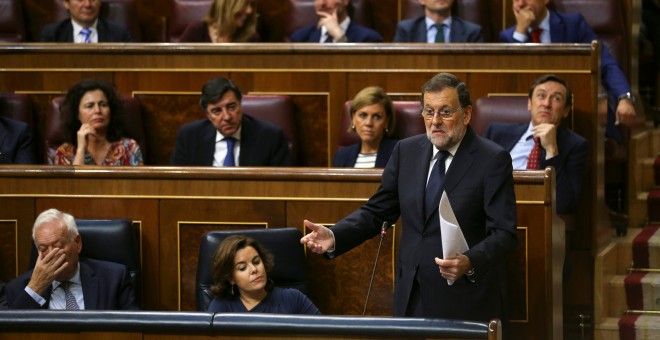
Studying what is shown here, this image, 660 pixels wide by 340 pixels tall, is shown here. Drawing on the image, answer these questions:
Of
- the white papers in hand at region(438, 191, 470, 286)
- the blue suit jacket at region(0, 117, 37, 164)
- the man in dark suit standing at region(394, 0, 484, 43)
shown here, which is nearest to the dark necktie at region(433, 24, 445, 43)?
the man in dark suit standing at region(394, 0, 484, 43)

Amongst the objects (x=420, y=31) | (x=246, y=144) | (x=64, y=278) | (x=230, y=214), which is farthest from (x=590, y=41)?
(x=64, y=278)

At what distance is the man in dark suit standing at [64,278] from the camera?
231 cm

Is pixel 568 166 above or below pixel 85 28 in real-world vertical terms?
below

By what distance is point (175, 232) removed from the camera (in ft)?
8.08

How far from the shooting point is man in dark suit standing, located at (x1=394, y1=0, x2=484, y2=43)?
130 inches

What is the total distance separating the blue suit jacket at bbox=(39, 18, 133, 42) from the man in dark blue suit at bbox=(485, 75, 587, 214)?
125 cm

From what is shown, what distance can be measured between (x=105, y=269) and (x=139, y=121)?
0.78 m

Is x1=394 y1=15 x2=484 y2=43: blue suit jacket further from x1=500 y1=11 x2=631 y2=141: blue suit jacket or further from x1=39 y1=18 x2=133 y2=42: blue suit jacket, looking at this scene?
x1=39 y1=18 x2=133 y2=42: blue suit jacket

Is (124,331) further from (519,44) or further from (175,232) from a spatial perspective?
(519,44)

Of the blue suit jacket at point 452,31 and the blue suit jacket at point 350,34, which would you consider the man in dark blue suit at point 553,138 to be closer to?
the blue suit jacket at point 452,31

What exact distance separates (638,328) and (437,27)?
1.05 m

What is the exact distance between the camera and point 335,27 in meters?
3.37

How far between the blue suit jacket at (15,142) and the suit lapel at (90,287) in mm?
724

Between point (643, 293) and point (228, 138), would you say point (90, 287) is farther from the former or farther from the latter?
point (643, 293)
